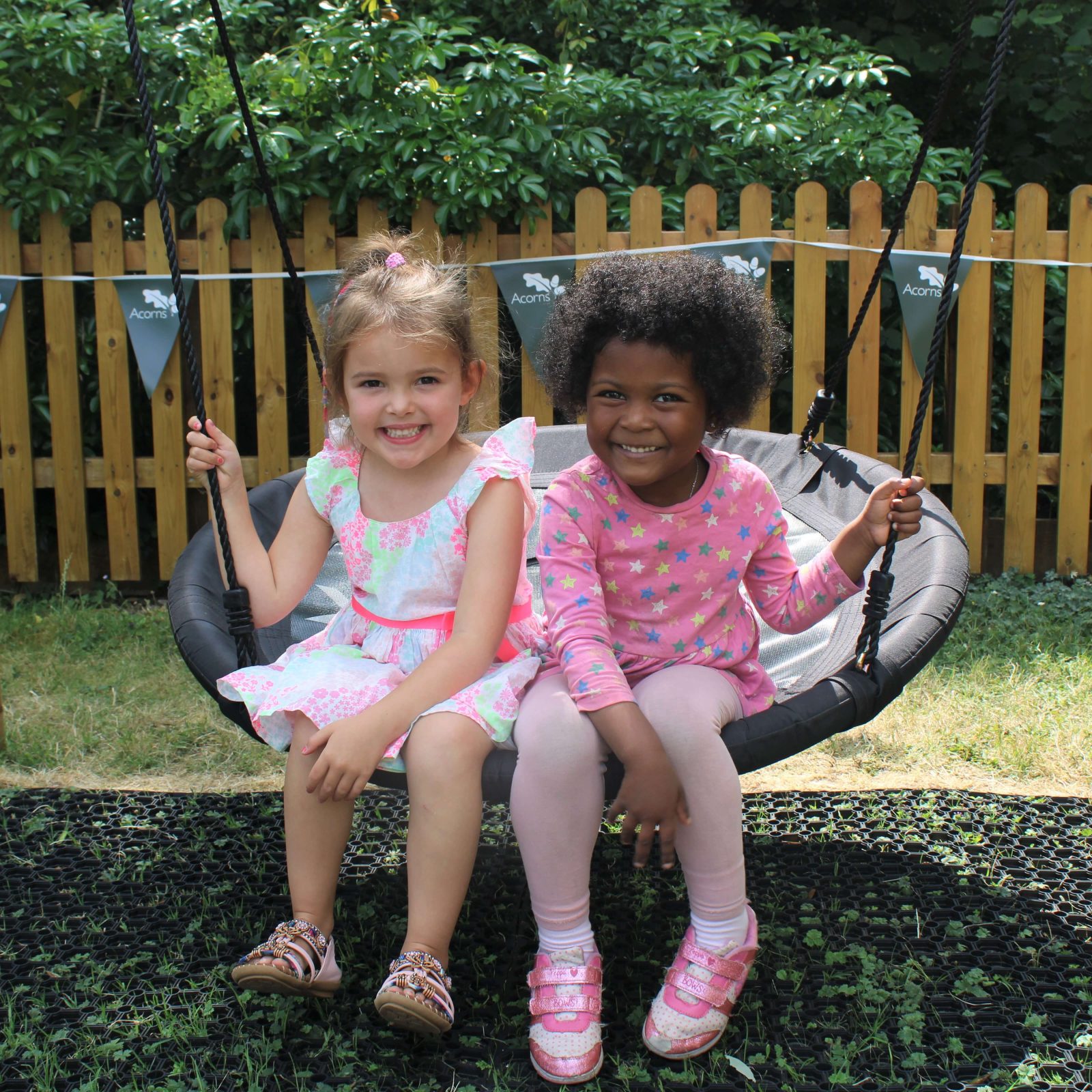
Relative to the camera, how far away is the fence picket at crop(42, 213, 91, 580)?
430 cm

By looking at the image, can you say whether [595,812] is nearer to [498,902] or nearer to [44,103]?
[498,902]

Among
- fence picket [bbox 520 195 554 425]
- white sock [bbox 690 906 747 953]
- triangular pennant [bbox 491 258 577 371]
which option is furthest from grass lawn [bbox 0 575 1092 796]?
triangular pennant [bbox 491 258 577 371]

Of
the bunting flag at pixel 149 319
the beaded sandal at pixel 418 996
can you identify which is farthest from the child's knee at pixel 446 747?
the bunting flag at pixel 149 319

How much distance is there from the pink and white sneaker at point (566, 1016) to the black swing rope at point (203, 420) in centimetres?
67

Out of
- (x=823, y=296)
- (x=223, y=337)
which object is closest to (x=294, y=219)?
(x=223, y=337)

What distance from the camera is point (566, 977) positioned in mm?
1712

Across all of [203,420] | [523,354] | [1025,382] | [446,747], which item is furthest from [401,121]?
[446,747]

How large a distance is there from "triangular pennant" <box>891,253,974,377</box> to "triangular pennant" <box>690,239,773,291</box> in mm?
443

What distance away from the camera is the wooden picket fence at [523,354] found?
166 inches

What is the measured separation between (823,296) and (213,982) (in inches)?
126

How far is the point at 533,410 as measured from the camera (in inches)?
175

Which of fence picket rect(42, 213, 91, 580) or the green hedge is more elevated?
the green hedge

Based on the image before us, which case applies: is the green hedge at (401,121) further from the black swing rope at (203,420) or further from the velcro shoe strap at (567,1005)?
the velcro shoe strap at (567,1005)

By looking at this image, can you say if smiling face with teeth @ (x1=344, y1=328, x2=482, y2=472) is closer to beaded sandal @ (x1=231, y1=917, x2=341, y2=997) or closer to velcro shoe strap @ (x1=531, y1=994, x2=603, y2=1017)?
beaded sandal @ (x1=231, y1=917, x2=341, y2=997)
